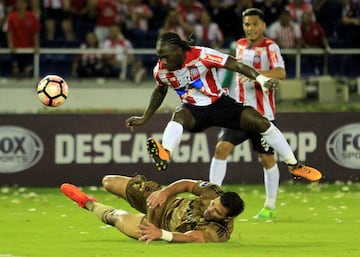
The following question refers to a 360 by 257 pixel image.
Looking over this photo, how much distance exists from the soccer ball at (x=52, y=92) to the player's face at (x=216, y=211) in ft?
11.9

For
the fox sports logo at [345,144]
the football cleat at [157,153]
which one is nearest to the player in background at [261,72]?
the football cleat at [157,153]

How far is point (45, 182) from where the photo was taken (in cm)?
1914

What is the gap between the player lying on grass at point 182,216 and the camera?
1123 cm

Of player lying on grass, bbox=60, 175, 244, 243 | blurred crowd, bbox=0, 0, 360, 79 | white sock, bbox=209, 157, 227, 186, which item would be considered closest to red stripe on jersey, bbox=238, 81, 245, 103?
white sock, bbox=209, 157, 227, 186

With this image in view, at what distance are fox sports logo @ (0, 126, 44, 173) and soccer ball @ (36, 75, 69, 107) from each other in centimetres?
454

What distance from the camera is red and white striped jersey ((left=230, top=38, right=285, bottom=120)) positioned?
15.0 metres

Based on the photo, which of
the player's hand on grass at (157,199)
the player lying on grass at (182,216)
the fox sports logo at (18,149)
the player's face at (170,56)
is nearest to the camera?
the player lying on grass at (182,216)

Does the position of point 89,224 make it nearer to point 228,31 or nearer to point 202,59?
point 202,59

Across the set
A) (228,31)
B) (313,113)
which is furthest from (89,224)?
(228,31)

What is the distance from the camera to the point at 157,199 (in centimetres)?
1163

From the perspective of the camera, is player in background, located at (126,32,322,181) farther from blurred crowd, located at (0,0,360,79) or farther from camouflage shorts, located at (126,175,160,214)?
blurred crowd, located at (0,0,360,79)

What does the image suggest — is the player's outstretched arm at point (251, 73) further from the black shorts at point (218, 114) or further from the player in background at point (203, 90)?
the black shorts at point (218, 114)

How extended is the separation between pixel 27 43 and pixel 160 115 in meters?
3.33

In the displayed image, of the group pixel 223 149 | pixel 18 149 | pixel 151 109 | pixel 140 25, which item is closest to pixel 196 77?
pixel 151 109
